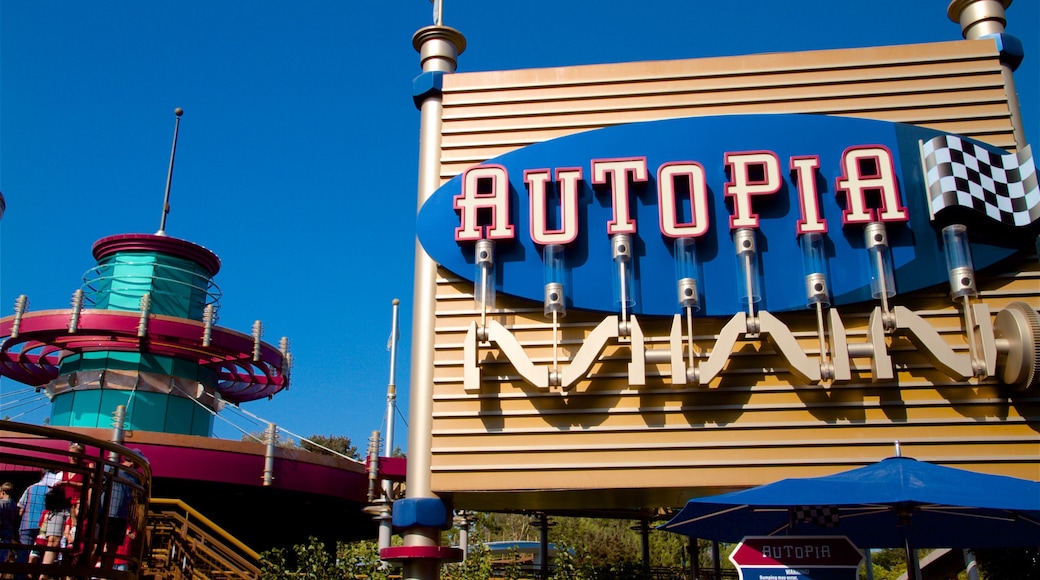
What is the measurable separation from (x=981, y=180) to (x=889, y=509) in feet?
16.6

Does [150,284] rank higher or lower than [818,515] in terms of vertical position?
higher

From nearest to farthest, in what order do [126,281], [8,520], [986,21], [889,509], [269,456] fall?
[8,520], [889,509], [986,21], [269,456], [126,281]

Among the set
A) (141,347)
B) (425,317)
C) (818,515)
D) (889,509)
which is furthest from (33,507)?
(141,347)

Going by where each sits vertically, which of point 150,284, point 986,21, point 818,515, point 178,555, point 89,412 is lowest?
point 178,555

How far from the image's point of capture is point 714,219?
11352 mm

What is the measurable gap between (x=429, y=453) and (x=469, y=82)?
5.12 metres

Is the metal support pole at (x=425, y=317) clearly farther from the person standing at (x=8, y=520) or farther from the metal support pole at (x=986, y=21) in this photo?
the metal support pole at (x=986, y=21)

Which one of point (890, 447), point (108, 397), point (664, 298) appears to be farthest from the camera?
point (108, 397)

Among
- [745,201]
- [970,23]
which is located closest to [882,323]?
[745,201]

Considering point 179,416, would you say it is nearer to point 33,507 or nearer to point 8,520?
point 33,507

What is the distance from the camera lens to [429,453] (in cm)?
1083

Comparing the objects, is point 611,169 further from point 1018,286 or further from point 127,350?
point 127,350

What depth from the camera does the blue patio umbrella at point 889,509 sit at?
6867 mm

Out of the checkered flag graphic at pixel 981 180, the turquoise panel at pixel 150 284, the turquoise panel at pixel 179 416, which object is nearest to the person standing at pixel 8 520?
the checkered flag graphic at pixel 981 180
